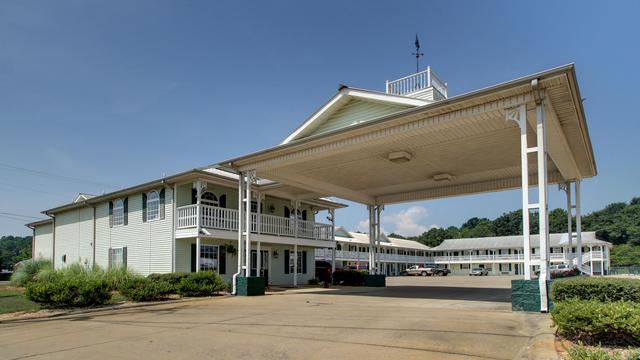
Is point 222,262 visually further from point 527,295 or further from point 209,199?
point 527,295

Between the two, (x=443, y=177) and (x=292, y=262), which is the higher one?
(x=443, y=177)

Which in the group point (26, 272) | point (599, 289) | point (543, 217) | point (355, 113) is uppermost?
point (355, 113)

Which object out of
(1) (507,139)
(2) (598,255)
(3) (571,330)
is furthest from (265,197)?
(2) (598,255)

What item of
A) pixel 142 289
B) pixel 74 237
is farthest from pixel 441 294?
pixel 74 237

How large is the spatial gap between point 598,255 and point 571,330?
199 ft

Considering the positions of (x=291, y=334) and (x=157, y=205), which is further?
(x=157, y=205)

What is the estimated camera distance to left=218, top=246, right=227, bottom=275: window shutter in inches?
929

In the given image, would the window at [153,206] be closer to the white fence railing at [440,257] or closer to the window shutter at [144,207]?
the window shutter at [144,207]

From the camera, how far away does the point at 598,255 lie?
58.3m

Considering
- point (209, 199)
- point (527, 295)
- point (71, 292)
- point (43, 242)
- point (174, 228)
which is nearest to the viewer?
point (527, 295)

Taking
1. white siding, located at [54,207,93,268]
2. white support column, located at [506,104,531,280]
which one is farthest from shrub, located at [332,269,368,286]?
white support column, located at [506,104,531,280]

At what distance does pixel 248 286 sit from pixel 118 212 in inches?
451

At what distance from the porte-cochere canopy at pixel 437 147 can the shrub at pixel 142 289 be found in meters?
5.33

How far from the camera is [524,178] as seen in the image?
11375 mm
